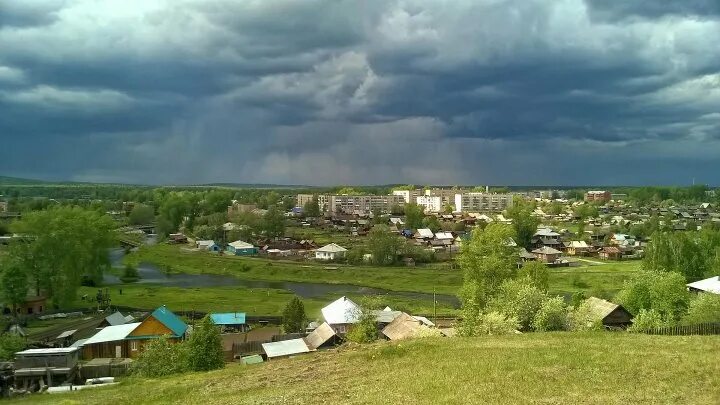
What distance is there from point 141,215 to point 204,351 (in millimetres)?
152143

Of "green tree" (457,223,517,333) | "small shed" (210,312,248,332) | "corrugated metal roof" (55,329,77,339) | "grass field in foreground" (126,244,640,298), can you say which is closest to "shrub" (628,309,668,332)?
"green tree" (457,223,517,333)

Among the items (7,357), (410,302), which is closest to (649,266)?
(410,302)

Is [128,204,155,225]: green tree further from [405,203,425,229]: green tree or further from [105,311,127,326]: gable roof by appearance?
[105,311,127,326]: gable roof

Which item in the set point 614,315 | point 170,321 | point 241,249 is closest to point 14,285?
point 170,321

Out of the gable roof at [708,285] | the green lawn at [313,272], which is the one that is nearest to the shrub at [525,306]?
the gable roof at [708,285]

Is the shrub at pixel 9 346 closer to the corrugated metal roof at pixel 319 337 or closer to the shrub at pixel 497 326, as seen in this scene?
the corrugated metal roof at pixel 319 337

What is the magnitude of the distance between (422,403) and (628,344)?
10234mm

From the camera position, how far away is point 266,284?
85.2 meters

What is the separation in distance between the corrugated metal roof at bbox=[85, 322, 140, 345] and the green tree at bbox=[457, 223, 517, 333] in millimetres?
24609

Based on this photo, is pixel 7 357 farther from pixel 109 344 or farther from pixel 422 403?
pixel 422 403

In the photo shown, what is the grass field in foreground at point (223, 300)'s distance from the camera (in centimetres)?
6053

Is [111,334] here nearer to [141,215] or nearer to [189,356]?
[189,356]

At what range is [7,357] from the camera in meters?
35.7

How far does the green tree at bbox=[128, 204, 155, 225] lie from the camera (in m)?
171
